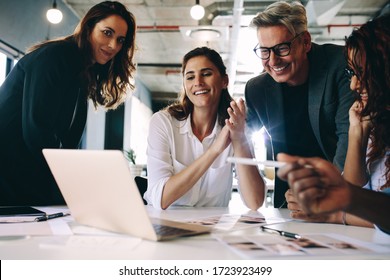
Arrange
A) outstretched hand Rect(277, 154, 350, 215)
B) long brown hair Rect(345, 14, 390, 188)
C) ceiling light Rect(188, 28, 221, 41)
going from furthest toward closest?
ceiling light Rect(188, 28, 221, 41)
long brown hair Rect(345, 14, 390, 188)
outstretched hand Rect(277, 154, 350, 215)

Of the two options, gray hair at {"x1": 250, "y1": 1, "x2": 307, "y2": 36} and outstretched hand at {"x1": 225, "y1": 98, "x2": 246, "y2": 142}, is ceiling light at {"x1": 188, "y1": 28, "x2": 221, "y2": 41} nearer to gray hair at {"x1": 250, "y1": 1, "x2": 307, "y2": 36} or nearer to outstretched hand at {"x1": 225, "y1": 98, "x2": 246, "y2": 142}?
gray hair at {"x1": 250, "y1": 1, "x2": 307, "y2": 36}

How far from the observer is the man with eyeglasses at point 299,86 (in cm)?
157

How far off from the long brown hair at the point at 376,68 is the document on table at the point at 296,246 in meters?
0.41

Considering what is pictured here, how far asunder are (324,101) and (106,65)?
116 cm

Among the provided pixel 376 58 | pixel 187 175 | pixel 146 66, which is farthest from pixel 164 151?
pixel 146 66

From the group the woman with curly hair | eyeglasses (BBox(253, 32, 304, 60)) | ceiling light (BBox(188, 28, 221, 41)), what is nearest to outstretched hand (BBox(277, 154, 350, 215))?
the woman with curly hair

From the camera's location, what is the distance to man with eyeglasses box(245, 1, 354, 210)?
1574 millimetres

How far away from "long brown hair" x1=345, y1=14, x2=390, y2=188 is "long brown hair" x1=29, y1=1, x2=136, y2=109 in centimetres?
122

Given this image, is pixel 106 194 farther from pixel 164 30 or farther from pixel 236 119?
pixel 164 30

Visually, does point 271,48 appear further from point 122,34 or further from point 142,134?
point 142,134

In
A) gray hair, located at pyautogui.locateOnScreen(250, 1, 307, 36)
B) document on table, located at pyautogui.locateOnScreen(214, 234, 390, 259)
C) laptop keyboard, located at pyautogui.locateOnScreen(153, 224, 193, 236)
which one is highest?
gray hair, located at pyautogui.locateOnScreen(250, 1, 307, 36)

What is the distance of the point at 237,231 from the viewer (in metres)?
0.86

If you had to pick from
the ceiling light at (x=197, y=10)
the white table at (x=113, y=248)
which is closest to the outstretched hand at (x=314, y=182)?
the white table at (x=113, y=248)

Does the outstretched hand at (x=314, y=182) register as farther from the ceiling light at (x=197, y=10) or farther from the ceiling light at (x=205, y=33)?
the ceiling light at (x=205, y=33)
